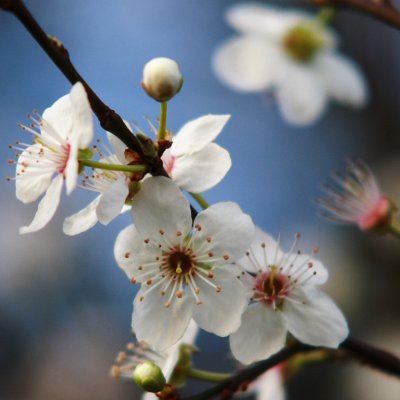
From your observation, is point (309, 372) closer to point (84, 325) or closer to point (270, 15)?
point (84, 325)

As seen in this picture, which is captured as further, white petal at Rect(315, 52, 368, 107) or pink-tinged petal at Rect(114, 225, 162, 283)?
white petal at Rect(315, 52, 368, 107)

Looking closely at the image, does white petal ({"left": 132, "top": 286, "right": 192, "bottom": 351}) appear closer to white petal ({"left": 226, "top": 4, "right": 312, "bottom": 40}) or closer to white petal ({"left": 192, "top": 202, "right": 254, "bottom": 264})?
white petal ({"left": 192, "top": 202, "right": 254, "bottom": 264})

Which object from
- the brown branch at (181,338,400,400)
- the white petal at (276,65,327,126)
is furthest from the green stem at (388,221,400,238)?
the white petal at (276,65,327,126)

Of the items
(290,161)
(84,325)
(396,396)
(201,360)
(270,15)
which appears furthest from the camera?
(290,161)

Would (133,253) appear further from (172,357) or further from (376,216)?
(376,216)

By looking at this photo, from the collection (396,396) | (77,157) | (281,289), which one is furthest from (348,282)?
(77,157)

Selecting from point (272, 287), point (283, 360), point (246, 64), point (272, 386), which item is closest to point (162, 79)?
point (272, 287)
